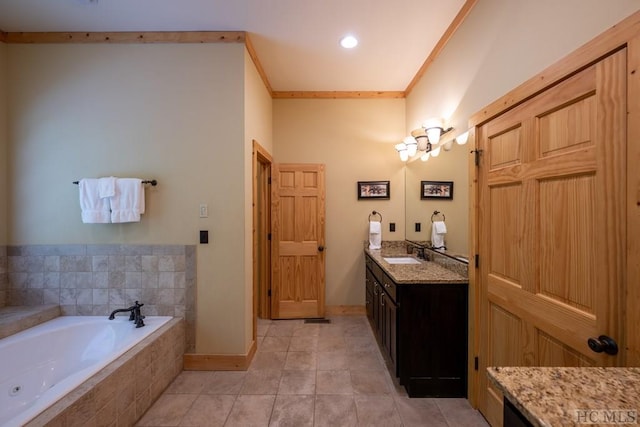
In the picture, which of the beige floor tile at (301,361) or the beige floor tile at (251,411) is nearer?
the beige floor tile at (251,411)

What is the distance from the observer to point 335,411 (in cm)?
187

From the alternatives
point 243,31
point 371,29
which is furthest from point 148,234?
point 371,29

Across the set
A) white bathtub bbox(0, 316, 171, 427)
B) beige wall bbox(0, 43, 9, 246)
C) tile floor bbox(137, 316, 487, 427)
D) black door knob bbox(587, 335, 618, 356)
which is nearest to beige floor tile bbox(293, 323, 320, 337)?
tile floor bbox(137, 316, 487, 427)

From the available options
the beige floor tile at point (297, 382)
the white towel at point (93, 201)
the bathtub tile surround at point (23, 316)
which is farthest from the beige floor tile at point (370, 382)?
the bathtub tile surround at point (23, 316)

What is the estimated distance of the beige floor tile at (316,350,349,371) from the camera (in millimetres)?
2400

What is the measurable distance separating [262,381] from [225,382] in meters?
0.31

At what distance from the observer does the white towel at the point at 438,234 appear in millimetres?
2581

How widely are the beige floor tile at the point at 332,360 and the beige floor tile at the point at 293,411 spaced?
0.41 m

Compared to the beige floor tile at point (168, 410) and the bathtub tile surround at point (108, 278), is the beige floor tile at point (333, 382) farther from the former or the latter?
the bathtub tile surround at point (108, 278)

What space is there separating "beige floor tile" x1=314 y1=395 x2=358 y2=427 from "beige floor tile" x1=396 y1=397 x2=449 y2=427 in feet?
1.11

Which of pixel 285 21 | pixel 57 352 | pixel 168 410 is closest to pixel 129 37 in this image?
pixel 285 21

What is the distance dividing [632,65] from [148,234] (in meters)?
3.11

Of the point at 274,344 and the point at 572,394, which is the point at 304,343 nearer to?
the point at 274,344

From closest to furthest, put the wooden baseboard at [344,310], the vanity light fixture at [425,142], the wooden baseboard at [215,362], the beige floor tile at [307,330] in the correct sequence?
1. the wooden baseboard at [215,362]
2. the vanity light fixture at [425,142]
3. the beige floor tile at [307,330]
4. the wooden baseboard at [344,310]
